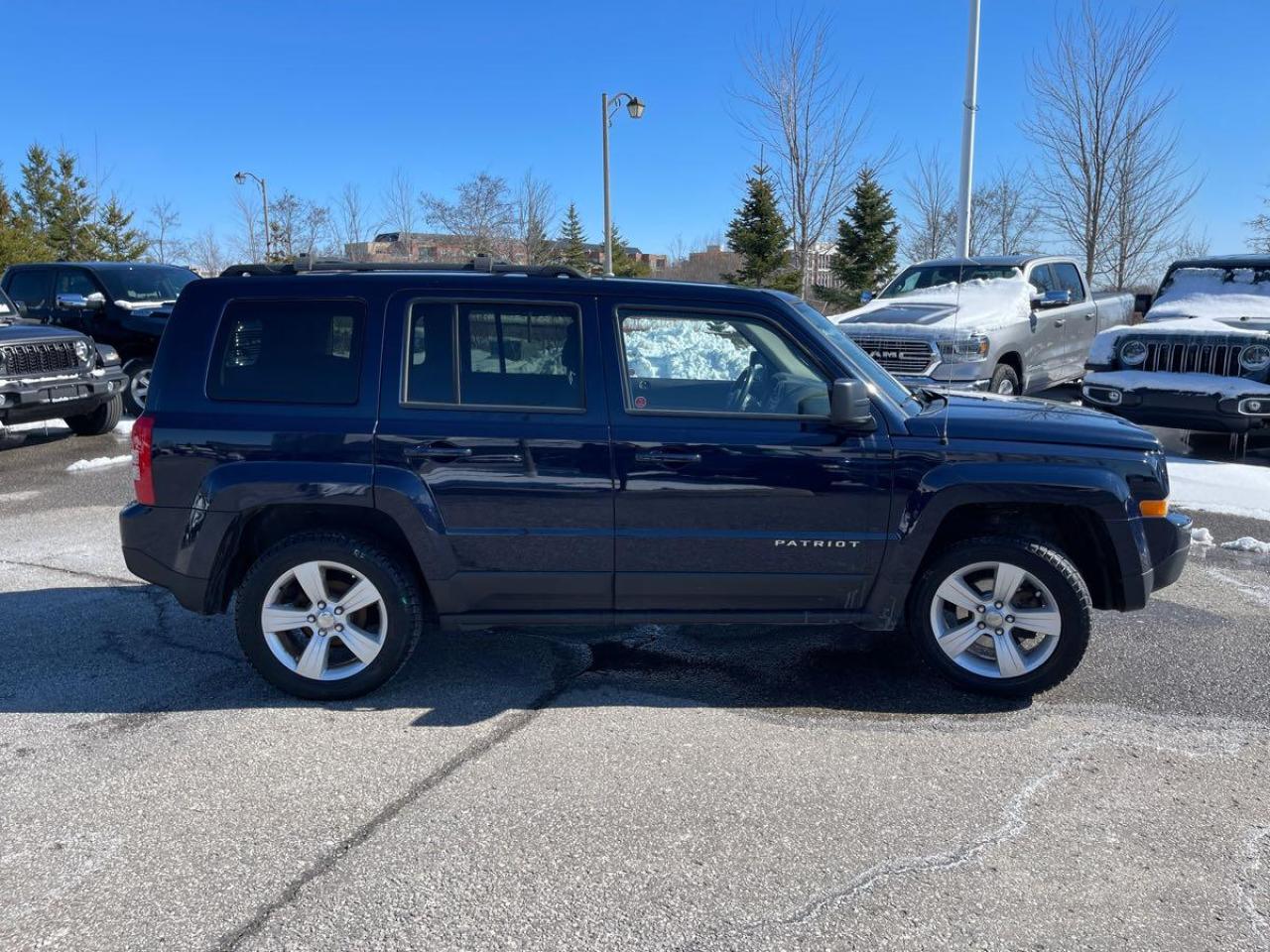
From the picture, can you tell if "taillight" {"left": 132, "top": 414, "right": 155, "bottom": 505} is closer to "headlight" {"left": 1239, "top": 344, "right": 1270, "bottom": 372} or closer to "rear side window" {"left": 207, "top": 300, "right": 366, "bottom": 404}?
"rear side window" {"left": 207, "top": 300, "right": 366, "bottom": 404}

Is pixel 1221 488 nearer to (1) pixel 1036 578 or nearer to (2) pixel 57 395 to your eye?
(1) pixel 1036 578

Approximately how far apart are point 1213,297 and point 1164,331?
1.82 metres

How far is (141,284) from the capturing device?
1295 centimetres

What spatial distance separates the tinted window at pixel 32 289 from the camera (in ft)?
42.3

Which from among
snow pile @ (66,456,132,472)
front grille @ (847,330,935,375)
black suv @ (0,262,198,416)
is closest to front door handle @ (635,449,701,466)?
front grille @ (847,330,935,375)

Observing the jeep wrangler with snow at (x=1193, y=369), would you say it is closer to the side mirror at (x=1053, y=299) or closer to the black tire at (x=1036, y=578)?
the side mirror at (x=1053, y=299)

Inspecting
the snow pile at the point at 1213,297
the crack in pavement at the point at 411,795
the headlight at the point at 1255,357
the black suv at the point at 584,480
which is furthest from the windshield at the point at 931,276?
the crack in pavement at the point at 411,795

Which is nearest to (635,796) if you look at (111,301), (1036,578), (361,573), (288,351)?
(361,573)

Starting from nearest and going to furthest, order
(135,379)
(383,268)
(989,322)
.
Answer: (383,268), (989,322), (135,379)

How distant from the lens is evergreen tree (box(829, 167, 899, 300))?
29.0 metres

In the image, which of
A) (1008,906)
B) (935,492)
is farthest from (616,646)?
(1008,906)

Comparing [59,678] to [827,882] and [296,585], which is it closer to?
[296,585]

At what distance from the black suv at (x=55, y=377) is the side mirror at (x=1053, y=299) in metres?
10.3

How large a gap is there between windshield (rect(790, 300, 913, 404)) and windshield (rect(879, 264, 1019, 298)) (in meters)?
7.98
